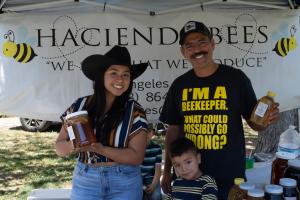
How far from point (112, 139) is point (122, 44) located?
4.52 ft

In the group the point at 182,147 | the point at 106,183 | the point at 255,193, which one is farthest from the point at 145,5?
the point at 255,193

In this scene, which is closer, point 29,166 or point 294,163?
point 294,163

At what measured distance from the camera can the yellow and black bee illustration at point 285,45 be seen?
12.5 ft

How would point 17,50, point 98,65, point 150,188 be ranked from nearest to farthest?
point 98,65 < point 150,188 < point 17,50

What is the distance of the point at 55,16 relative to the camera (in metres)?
3.71

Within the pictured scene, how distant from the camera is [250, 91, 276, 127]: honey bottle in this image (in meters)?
2.42

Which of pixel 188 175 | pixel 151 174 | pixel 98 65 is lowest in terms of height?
pixel 151 174

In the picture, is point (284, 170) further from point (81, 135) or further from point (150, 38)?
point (150, 38)

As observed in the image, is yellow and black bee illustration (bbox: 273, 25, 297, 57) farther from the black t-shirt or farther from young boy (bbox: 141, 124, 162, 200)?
young boy (bbox: 141, 124, 162, 200)

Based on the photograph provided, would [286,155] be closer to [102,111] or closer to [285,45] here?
[102,111]

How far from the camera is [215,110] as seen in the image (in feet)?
8.61

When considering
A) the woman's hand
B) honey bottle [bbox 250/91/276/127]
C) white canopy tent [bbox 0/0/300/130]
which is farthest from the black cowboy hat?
white canopy tent [bbox 0/0/300/130]

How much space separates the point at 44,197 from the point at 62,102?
0.83 m

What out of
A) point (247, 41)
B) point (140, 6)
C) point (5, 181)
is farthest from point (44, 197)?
point (5, 181)
